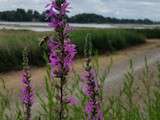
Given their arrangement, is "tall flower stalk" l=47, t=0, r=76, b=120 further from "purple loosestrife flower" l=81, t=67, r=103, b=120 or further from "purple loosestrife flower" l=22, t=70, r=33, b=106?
"purple loosestrife flower" l=22, t=70, r=33, b=106

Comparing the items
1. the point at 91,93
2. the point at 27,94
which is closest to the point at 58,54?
the point at 91,93

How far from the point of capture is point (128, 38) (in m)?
56.2

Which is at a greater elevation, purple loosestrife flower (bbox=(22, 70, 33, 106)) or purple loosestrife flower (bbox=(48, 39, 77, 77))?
purple loosestrife flower (bbox=(48, 39, 77, 77))

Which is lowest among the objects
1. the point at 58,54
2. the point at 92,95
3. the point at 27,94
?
the point at 27,94

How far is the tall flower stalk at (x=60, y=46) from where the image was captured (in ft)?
12.7

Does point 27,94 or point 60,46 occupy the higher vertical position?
point 60,46

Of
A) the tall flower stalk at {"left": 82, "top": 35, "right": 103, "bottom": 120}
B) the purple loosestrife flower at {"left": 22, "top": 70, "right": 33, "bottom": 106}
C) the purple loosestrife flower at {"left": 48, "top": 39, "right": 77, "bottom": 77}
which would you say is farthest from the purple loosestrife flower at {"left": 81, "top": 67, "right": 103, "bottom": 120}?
the purple loosestrife flower at {"left": 22, "top": 70, "right": 33, "bottom": 106}

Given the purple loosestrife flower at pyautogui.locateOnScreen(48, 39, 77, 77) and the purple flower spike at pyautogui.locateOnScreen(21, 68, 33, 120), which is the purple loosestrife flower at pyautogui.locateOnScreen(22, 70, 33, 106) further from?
the purple loosestrife flower at pyautogui.locateOnScreen(48, 39, 77, 77)

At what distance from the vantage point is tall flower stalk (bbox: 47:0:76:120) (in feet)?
12.7

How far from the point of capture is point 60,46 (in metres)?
3.87

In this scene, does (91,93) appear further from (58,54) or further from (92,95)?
(58,54)

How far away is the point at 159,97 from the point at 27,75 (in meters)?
2.90

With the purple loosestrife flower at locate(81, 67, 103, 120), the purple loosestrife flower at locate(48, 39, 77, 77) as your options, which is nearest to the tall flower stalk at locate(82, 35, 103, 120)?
the purple loosestrife flower at locate(81, 67, 103, 120)

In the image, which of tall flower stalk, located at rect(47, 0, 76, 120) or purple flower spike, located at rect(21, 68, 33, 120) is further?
purple flower spike, located at rect(21, 68, 33, 120)
